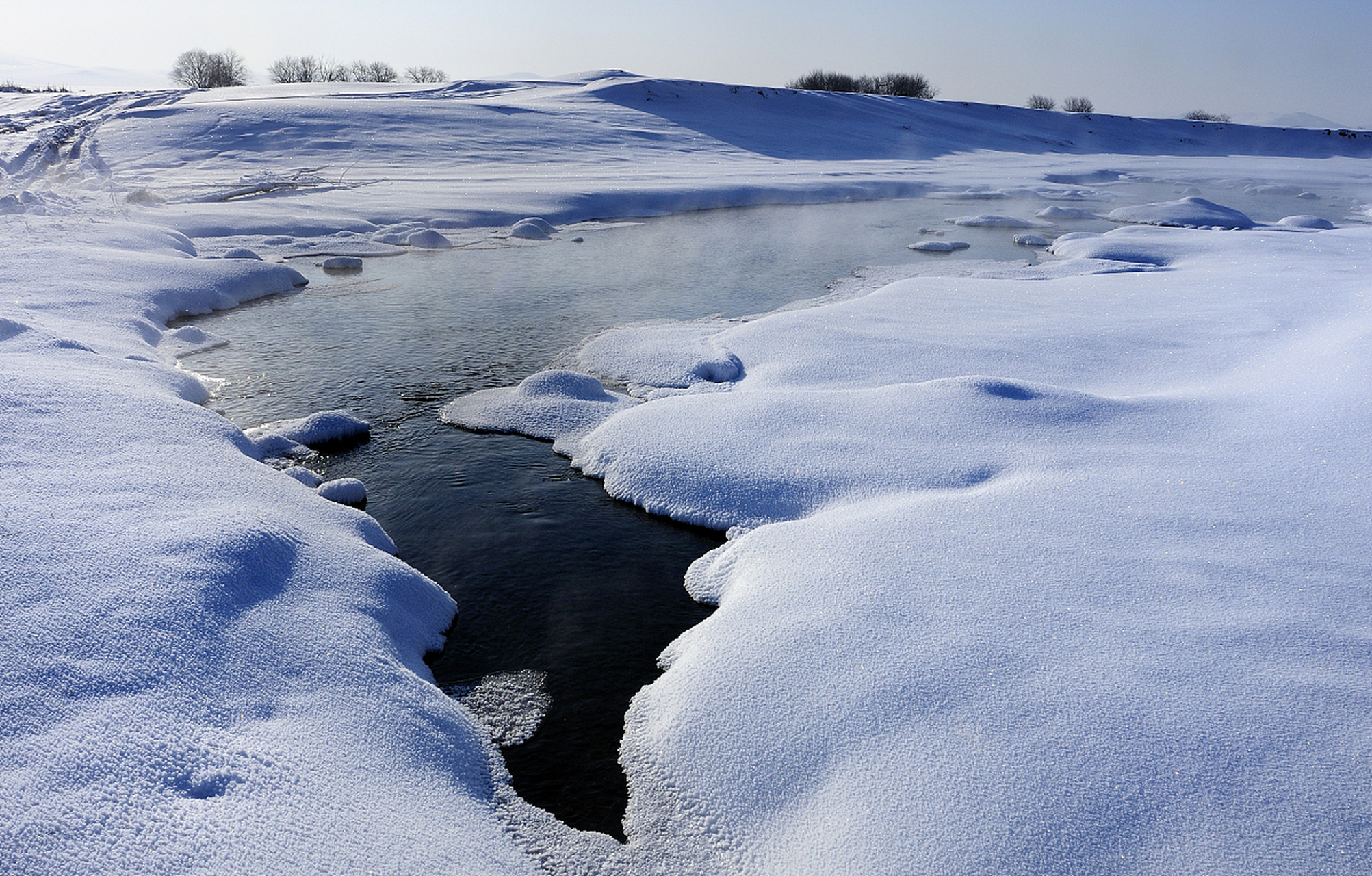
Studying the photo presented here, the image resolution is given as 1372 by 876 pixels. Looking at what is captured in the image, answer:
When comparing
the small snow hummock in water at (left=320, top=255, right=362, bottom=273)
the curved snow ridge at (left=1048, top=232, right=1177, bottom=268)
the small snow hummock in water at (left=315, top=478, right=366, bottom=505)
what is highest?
the curved snow ridge at (left=1048, top=232, right=1177, bottom=268)

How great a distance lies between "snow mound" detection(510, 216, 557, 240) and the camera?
43.7ft

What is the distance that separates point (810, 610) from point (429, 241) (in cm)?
1065

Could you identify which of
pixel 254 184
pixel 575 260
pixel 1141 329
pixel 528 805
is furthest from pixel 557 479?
pixel 254 184

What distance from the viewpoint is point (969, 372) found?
6.27m

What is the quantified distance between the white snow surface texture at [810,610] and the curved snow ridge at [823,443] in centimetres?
Result: 3

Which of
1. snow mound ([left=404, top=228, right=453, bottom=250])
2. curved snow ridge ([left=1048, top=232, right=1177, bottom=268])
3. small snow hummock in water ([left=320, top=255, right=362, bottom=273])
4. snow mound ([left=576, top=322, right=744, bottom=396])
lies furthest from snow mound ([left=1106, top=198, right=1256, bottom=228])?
small snow hummock in water ([left=320, top=255, right=362, bottom=273])

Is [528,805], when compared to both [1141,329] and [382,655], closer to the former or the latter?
[382,655]

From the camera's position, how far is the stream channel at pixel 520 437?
11.7 feet

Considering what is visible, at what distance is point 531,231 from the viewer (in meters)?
13.4

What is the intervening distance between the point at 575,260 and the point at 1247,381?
862 cm

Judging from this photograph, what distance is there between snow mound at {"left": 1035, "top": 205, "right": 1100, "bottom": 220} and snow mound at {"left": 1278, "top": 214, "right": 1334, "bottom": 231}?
317 centimetres

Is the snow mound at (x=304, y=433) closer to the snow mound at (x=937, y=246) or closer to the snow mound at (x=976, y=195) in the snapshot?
the snow mound at (x=937, y=246)

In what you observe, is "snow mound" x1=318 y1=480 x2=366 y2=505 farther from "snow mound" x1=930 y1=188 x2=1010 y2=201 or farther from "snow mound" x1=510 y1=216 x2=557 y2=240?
"snow mound" x1=930 y1=188 x2=1010 y2=201

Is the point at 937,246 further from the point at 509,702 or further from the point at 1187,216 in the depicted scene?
the point at 509,702
